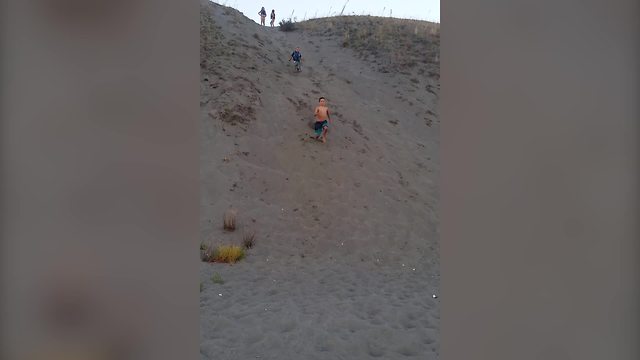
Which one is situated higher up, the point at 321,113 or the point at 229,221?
the point at 321,113

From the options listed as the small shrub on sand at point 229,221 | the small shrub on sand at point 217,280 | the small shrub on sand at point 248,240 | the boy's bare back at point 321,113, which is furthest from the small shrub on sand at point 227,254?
the boy's bare back at point 321,113

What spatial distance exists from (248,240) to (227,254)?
2.55 ft

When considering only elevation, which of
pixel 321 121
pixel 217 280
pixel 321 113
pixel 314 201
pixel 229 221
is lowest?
pixel 217 280

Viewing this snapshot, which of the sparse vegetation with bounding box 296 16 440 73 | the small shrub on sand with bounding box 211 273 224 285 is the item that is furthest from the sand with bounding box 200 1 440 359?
the sparse vegetation with bounding box 296 16 440 73

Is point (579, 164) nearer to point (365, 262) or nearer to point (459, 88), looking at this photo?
point (459, 88)

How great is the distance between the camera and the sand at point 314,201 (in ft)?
13.0

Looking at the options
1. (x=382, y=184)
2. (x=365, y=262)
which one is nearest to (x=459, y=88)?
(x=365, y=262)

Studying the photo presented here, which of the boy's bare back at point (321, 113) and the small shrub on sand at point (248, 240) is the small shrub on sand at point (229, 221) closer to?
the small shrub on sand at point (248, 240)

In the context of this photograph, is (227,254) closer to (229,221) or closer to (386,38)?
(229,221)

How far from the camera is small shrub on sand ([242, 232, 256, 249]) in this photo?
22.2ft

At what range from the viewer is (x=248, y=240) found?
6836 mm

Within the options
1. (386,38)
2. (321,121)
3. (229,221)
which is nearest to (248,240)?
(229,221)

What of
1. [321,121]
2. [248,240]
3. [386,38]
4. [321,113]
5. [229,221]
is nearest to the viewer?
[248,240]

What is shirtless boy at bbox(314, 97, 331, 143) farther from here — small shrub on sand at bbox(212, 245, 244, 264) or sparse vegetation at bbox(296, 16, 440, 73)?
sparse vegetation at bbox(296, 16, 440, 73)
